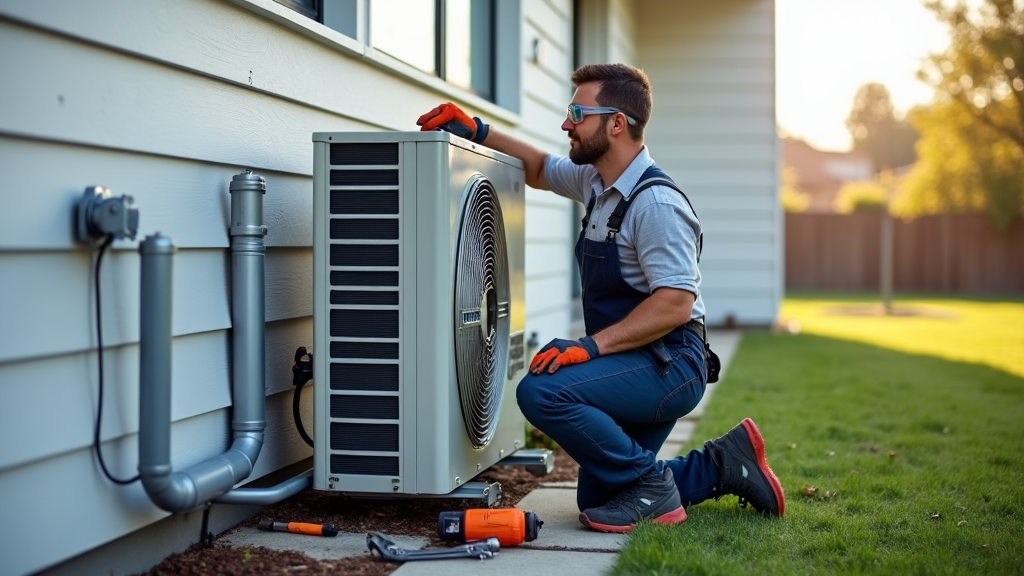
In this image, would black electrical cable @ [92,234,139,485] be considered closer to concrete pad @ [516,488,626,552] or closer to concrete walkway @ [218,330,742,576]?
concrete walkway @ [218,330,742,576]

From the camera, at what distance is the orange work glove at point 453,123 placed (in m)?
3.14

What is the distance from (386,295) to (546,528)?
2.69 feet

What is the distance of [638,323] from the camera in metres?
2.92

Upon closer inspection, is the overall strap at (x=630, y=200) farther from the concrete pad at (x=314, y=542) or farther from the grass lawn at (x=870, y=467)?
the concrete pad at (x=314, y=542)

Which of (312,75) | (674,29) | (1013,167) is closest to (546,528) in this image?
(312,75)

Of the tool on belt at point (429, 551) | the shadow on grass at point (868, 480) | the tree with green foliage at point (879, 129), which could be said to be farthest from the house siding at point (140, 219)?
the tree with green foliage at point (879, 129)

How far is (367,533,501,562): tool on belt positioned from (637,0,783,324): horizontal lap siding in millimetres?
8018

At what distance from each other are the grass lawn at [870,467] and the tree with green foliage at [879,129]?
55772 millimetres

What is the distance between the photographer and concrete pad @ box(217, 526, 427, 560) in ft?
8.50

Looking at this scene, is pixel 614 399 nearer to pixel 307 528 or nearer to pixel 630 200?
pixel 630 200

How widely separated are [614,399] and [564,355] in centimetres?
19

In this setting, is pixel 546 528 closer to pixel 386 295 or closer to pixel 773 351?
pixel 386 295

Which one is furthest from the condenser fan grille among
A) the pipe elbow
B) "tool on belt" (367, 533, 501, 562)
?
the pipe elbow

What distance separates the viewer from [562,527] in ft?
9.75
